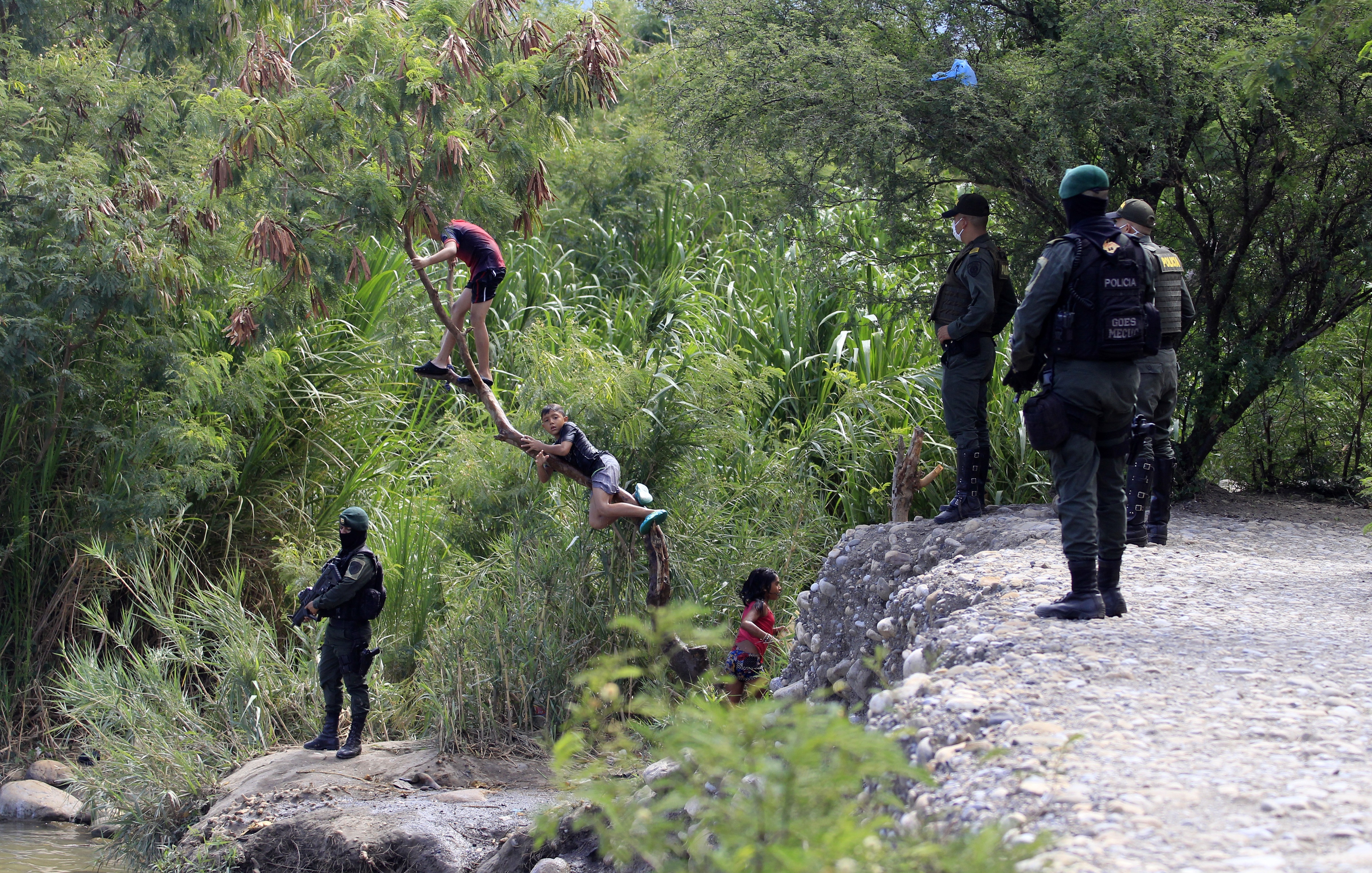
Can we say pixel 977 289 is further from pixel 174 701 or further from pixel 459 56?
pixel 174 701

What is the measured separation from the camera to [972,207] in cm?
628

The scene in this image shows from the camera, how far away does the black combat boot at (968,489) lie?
21.2 ft

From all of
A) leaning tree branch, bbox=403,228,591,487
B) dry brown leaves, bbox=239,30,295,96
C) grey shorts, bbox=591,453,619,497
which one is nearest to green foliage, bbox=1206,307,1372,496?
grey shorts, bbox=591,453,619,497

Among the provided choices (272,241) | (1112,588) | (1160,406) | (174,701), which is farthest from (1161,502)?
(174,701)

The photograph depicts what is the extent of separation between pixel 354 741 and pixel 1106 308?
17.3ft

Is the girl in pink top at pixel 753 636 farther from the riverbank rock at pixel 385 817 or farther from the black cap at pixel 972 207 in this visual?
the black cap at pixel 972 207

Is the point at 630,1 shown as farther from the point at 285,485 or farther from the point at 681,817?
A: the point at 681,817

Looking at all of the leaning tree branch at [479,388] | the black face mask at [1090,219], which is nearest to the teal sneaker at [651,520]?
the leaning tree branch at [479,388]

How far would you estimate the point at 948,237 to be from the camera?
28.2 feet

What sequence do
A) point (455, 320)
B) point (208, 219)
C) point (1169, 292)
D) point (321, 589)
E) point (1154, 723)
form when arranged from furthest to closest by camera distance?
point (208, 219)
point (321, 589)
point (455, 320)
point (1169, 292)
point (1154, 723)

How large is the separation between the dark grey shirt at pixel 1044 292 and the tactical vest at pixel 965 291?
1.66 metres

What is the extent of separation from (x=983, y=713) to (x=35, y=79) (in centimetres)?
895

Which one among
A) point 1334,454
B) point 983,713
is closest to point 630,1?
point 1334,454

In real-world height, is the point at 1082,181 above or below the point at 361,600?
above
